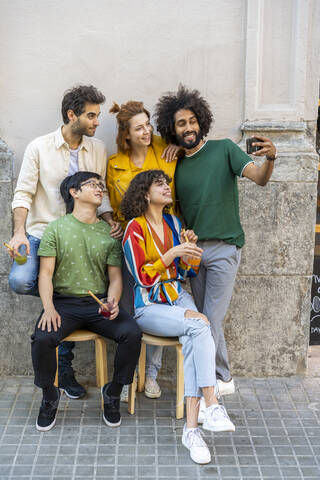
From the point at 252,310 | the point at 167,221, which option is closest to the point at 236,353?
the point at 252,310

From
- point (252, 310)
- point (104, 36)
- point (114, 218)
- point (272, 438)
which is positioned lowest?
point (272, 438)

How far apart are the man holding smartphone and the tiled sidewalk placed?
65 centimetres

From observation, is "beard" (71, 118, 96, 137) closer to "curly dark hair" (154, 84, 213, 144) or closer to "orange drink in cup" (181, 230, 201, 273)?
"curly dark hair" (154, 84, 213, 144)

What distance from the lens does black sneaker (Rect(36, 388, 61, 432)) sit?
12.2 ft

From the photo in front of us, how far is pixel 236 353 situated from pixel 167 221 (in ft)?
4.33

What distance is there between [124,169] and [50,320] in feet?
3.78

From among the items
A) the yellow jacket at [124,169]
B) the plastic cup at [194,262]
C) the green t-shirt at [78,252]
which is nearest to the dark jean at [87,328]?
the green t-shirt at [78,252]

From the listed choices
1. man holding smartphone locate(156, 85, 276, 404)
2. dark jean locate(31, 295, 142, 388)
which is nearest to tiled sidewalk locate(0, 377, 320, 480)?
dark jean locate(31, 295, 142, 388)

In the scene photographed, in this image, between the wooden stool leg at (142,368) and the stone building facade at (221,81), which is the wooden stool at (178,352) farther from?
the stone building facade at (221,81)

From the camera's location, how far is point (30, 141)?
436cm

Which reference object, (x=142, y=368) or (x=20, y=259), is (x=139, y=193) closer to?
(x=20, y=259)

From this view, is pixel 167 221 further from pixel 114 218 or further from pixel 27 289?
pixel 27 289

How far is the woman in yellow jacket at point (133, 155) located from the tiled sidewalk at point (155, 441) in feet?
1.64

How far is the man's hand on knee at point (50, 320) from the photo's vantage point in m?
3.69
